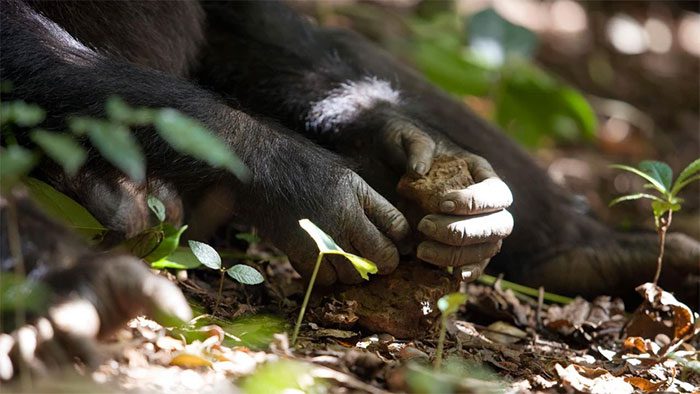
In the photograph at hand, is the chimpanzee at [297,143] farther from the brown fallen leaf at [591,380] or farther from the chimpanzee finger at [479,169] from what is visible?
the brown fallen leaf at [591,380]

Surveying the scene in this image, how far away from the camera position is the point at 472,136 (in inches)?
125

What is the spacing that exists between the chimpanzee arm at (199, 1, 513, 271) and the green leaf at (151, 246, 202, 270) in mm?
607

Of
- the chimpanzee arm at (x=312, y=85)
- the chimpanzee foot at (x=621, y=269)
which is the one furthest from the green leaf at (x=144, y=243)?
the chimpanzee foot at (x=621, y=269)

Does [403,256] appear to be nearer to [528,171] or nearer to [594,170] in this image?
[528,171]

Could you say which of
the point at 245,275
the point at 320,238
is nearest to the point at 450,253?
the point at 320,238

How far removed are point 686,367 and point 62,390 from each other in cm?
144

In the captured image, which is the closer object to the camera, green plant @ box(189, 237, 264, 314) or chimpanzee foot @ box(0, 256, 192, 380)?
chimpanzee foot @ box(0, 256, 192, 380)

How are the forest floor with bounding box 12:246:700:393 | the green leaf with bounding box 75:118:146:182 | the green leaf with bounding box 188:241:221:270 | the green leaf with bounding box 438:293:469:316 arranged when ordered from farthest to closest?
1. the green leaf with bounding box 188:241:221:270
2. the green leaf with bounding box 438:293:469:316
3. the forest floor with bounding box 12:246:700:393
4. the green leaf with bounding box 75:118:146:182

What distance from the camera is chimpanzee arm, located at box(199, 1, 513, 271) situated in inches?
106

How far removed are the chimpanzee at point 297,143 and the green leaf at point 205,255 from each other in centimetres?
16

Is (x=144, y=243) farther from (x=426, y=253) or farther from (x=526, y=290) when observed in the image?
(x=526, y=290)

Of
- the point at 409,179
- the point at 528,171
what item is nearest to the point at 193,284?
the point at 409,179

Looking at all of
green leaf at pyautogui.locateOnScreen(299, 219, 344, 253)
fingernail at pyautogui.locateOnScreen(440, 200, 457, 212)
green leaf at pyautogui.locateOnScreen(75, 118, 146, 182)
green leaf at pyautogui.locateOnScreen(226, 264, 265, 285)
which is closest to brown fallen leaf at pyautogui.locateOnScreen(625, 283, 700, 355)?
fingernail at pyautogui.locateOnScreen(440, 200, 457, 212)

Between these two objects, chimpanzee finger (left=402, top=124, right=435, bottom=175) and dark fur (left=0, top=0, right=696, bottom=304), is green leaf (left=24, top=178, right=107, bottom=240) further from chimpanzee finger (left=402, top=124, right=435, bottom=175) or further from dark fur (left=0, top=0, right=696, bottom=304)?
chimpanzee finger (left=402, top=124, right=435, bottom=175)
